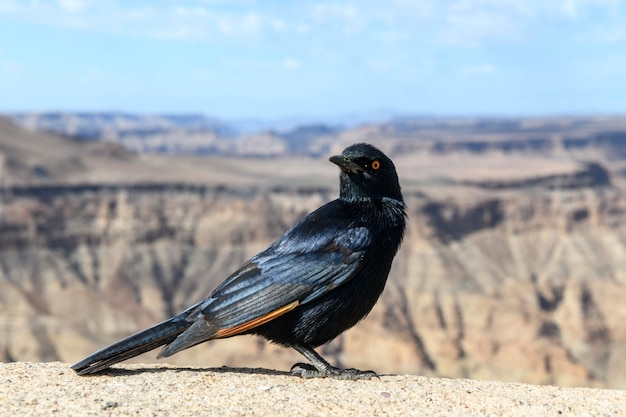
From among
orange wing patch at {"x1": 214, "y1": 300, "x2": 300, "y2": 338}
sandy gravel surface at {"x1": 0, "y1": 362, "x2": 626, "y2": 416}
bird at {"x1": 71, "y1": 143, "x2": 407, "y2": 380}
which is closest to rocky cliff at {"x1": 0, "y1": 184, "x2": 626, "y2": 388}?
sandy gravel surface at {"x1": 0, "y1": 362, "x2": 626, "y2": 416}

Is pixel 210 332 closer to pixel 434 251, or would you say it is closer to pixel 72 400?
pixel 72 400

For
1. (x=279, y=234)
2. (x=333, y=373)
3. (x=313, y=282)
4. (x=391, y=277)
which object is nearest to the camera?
(x=313, y=282)

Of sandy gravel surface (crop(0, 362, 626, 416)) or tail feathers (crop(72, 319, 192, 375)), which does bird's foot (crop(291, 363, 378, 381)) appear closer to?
sandy gravel surface (crop(0, 362, 626, 416))

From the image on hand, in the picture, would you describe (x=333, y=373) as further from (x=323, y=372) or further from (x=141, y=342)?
(x=141, y=342)

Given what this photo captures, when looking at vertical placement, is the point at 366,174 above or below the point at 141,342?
above

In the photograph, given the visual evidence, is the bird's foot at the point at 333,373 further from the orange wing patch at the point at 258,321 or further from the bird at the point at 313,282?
the orange wing patch at the point at 258,321

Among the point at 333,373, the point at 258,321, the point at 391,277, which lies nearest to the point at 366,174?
the point at 258,321

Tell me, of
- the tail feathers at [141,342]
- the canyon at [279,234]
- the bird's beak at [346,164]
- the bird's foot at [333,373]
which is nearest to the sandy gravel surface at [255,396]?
the bird's foot at [333,373]

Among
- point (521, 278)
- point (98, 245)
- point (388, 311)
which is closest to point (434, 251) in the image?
point (521, 278)
